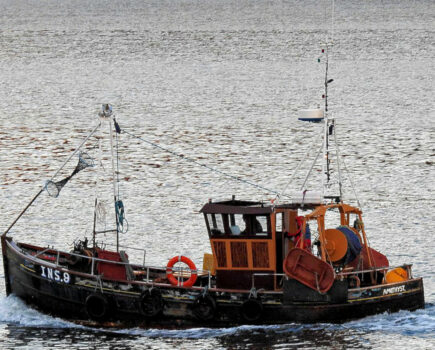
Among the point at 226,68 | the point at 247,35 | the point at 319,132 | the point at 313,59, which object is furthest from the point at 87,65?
the point at 319,132

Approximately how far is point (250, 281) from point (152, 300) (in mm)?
3592

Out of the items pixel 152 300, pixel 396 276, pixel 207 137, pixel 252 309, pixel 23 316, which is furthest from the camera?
pixel 207 137

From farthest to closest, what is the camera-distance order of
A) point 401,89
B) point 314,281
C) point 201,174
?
point 401,89, point 201,174, point 314,281

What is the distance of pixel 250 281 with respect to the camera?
119ft

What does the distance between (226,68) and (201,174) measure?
56264 millimetres

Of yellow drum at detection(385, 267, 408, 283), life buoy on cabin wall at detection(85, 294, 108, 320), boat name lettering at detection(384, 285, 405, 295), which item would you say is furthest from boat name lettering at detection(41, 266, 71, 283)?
yellow drum at detection(385, 267, 408, 283)

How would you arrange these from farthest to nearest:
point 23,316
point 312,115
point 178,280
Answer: point 23,316, point 178,280, point 312,115

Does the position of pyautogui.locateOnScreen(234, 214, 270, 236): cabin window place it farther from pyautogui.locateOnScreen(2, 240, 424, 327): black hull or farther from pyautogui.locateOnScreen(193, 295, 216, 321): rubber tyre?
pyautogui.locateOnScreen(193, 295, 216, 321): rubber tyre

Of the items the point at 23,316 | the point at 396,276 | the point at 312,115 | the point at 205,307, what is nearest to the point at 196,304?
the point at 205,307

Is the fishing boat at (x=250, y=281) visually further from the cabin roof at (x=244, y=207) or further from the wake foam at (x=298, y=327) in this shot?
the wake foam at (x=298, y=327)

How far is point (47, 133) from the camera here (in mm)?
81875

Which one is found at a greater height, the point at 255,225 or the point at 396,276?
the point at 255,225

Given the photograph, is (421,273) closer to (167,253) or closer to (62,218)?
(167,253)

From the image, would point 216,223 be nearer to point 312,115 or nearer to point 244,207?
point 244,207
